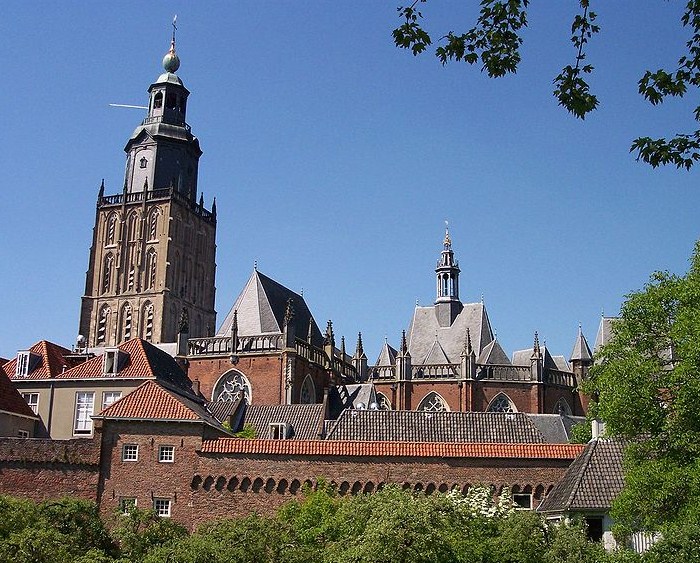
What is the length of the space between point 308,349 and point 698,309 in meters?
37.6

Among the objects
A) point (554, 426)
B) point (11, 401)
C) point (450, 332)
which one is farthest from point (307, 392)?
point (11, 401)

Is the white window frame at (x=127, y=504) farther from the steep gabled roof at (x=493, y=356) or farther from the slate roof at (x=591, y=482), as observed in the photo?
the steep gabled roof at (x=493, y=356)

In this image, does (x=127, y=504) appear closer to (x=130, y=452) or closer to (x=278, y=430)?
(x=130, y=452)

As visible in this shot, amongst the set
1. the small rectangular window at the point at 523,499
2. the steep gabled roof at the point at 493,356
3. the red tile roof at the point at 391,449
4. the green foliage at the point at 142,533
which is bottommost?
the green foliage at the point at 142,533

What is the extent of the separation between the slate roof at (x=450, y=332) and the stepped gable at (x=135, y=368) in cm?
2235

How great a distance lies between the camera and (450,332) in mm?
71438

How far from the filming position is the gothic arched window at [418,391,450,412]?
65.6 metres

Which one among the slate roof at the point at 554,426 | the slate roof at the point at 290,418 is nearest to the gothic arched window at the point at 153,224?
the slate roof at the point at 290,418

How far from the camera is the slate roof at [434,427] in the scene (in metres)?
45.1

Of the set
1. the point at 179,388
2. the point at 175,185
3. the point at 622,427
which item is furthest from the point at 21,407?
the point at 175,185

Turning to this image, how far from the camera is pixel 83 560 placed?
94.8ft

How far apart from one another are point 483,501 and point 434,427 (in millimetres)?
9841

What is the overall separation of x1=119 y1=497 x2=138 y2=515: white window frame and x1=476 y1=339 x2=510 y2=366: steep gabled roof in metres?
32.9

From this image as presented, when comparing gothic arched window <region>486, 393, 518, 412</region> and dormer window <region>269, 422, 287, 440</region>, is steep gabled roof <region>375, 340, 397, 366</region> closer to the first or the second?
gothic arched window <region>486, 393, 518, 412</region>
